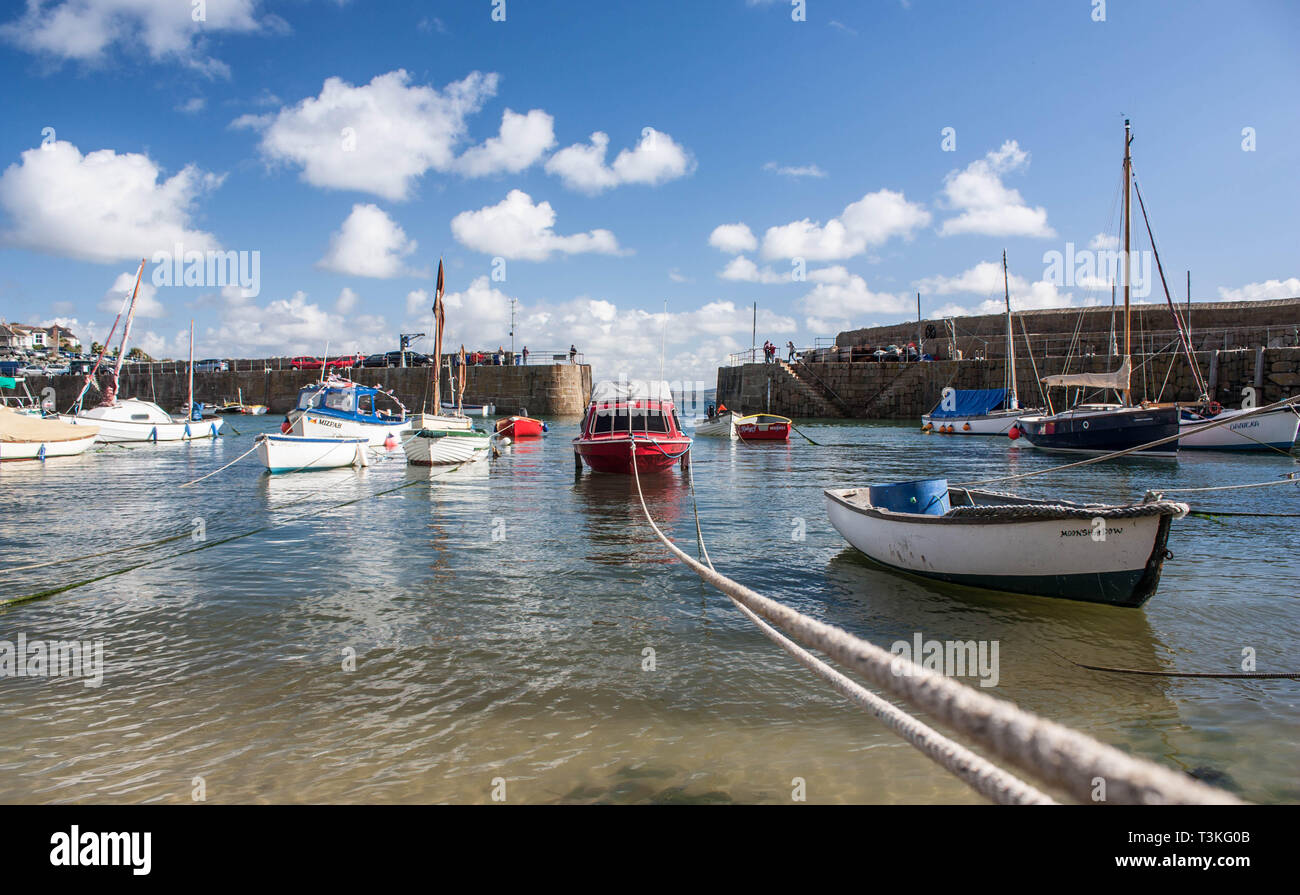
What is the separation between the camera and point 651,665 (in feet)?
21.5

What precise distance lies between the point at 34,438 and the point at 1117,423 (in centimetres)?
3944

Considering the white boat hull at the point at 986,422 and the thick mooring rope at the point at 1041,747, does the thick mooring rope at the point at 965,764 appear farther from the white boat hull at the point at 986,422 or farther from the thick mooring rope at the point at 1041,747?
the white boat hull at the point at 986,422

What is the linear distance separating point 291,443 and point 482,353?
56.1 metres

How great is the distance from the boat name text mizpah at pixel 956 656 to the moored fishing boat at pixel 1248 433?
25419 millimetres

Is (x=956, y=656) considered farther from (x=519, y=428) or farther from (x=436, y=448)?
(x=519, y=428)

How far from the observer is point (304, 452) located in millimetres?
22797

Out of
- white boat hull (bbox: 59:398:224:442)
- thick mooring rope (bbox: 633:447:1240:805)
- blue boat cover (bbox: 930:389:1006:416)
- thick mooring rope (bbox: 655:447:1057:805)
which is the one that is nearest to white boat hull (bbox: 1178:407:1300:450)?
blue boat cover (bbox: 930:389:1006:416)

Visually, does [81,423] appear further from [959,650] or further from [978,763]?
[978,763]

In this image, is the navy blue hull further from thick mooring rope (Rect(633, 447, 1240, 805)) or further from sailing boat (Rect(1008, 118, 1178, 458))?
thick mooring rope (Rect(633, 447, 1240, 805))

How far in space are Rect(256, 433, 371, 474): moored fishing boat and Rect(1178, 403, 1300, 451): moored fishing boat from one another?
29295 millimetres

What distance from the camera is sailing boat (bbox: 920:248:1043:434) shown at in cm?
4159

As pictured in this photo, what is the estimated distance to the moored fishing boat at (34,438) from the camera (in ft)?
87.0

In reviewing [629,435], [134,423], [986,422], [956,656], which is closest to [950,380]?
[986,422]
